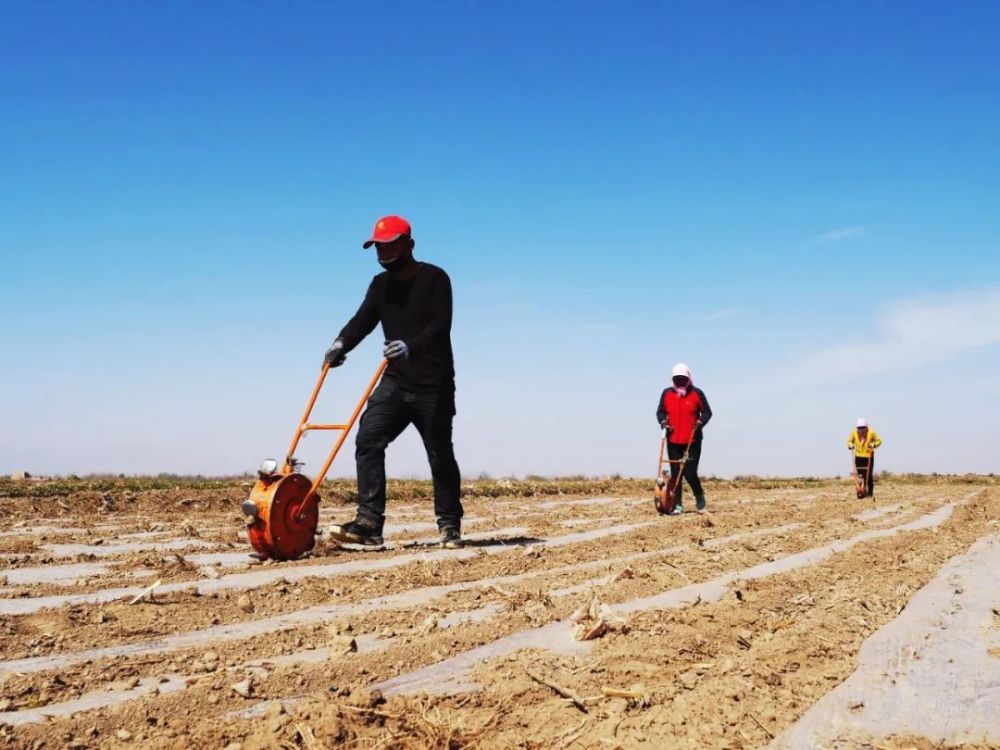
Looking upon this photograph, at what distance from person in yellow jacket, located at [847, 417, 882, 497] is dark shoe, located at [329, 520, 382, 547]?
15424 mm

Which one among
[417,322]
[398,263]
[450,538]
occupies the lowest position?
[450,538]

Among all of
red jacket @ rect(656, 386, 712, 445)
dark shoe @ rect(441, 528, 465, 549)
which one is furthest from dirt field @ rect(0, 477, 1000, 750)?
red jacket @ rect(656, 386, 712, 445)

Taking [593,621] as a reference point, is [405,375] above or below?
above

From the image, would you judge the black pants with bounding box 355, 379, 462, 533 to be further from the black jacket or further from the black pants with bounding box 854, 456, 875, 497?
the black pants with bounding box 854, 456, 875, 497

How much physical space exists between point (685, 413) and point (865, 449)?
9.17 m

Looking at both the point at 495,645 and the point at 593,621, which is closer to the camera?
the point at 495,645

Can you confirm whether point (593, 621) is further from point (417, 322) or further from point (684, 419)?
point (684, 419)

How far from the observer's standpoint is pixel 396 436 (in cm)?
771

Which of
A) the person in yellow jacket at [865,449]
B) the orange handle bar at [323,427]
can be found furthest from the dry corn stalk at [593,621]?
the person in yellow jacket at [865,449]

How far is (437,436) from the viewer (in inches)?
305

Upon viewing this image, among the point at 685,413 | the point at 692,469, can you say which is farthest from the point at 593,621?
the point at 685,413

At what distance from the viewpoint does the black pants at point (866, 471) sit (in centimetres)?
2039

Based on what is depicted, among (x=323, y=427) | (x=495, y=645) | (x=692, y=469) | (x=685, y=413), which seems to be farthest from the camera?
(x=685, y=413)

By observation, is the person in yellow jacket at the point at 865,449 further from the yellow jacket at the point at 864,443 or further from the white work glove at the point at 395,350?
the white work glove at the point at 395,350
